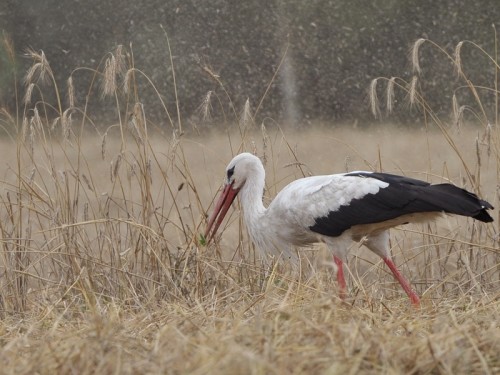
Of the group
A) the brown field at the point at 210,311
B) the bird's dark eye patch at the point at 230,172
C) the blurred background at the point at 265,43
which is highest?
the bird's dark eye patch at the point at 230,172

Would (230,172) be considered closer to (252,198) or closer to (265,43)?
(252,198)

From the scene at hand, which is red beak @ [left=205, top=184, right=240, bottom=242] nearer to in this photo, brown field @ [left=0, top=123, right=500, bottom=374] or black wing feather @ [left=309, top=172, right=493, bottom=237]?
brown field @ [left=0, top=123, right=500, bottom=374]

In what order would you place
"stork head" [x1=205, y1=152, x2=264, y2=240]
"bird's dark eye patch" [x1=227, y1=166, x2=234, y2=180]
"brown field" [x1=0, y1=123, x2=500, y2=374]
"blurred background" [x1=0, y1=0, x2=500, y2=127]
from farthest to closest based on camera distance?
1. "blurred background" [x1=0, y1=0, x2=500, y2=127]
2. "bird's dark eye patch" [x1=227, y1=166, x2=234, y2=180]
3. "stork head" [x1=205, y1=152, x2=264, y2=240]
4. "brown field" [x1=0, y1=123, x2=500, y2=374]

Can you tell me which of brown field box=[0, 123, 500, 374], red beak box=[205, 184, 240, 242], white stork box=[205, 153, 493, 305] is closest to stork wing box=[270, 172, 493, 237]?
white stork box=[205, 153, 493, 305]

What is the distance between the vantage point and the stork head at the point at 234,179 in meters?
5.75

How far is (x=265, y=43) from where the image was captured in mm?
25688

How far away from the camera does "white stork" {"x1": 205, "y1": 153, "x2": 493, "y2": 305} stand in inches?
202

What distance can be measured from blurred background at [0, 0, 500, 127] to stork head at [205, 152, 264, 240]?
17.4 meters

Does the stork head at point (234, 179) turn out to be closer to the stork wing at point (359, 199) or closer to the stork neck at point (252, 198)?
the stork neck at point (252, 198)

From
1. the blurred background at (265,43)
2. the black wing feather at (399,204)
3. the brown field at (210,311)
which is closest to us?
the brown field at (210,311)

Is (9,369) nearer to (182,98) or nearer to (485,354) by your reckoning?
(485,354)

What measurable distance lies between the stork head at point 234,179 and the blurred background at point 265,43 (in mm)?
17365

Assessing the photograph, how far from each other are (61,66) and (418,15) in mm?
7575

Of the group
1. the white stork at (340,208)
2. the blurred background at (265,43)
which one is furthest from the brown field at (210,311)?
the blurred background at (265,43)
